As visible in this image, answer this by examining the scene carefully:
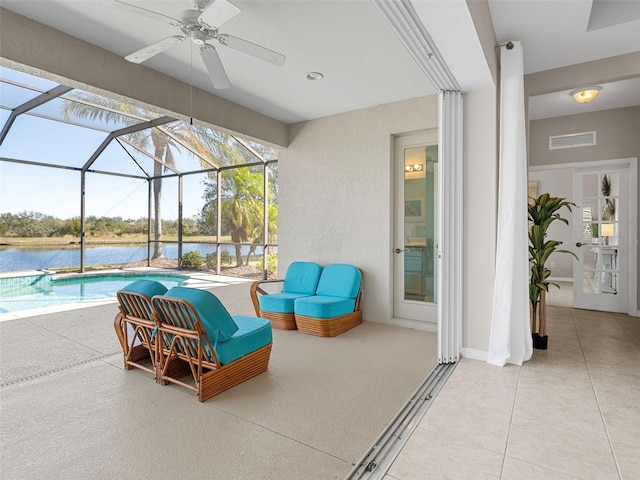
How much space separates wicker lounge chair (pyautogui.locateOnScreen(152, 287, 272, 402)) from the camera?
230 cm

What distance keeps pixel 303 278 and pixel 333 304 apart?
2.89 feet

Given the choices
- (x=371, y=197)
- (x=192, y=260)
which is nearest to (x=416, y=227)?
(x=371, y=197)

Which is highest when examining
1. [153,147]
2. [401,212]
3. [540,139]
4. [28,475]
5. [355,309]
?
[153,147]

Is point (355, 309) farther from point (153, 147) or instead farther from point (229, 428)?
point (153, 147)

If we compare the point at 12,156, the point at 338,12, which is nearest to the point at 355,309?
the point at 338,12

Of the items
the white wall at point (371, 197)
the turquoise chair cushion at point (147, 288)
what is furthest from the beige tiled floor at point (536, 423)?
the turquoise chair cushion at point (147, 288)

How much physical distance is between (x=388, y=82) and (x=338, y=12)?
1350 millimetres

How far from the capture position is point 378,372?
111 inches

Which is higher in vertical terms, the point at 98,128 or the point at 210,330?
the point at 98,128

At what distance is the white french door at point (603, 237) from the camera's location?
4.75 m

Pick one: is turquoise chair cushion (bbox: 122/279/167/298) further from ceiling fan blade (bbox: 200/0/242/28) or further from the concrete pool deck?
the concrete pool deck

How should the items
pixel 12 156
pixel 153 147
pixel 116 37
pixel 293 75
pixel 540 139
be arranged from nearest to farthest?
pixel 116 37 < pixel 293 75 < pixel 540 139 < pixel 12 156 < pixel 153 147

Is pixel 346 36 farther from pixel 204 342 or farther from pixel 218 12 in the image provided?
pixel 204 342

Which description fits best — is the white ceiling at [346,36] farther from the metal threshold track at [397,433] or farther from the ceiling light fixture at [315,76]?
the metal threshold track at [397,433]
